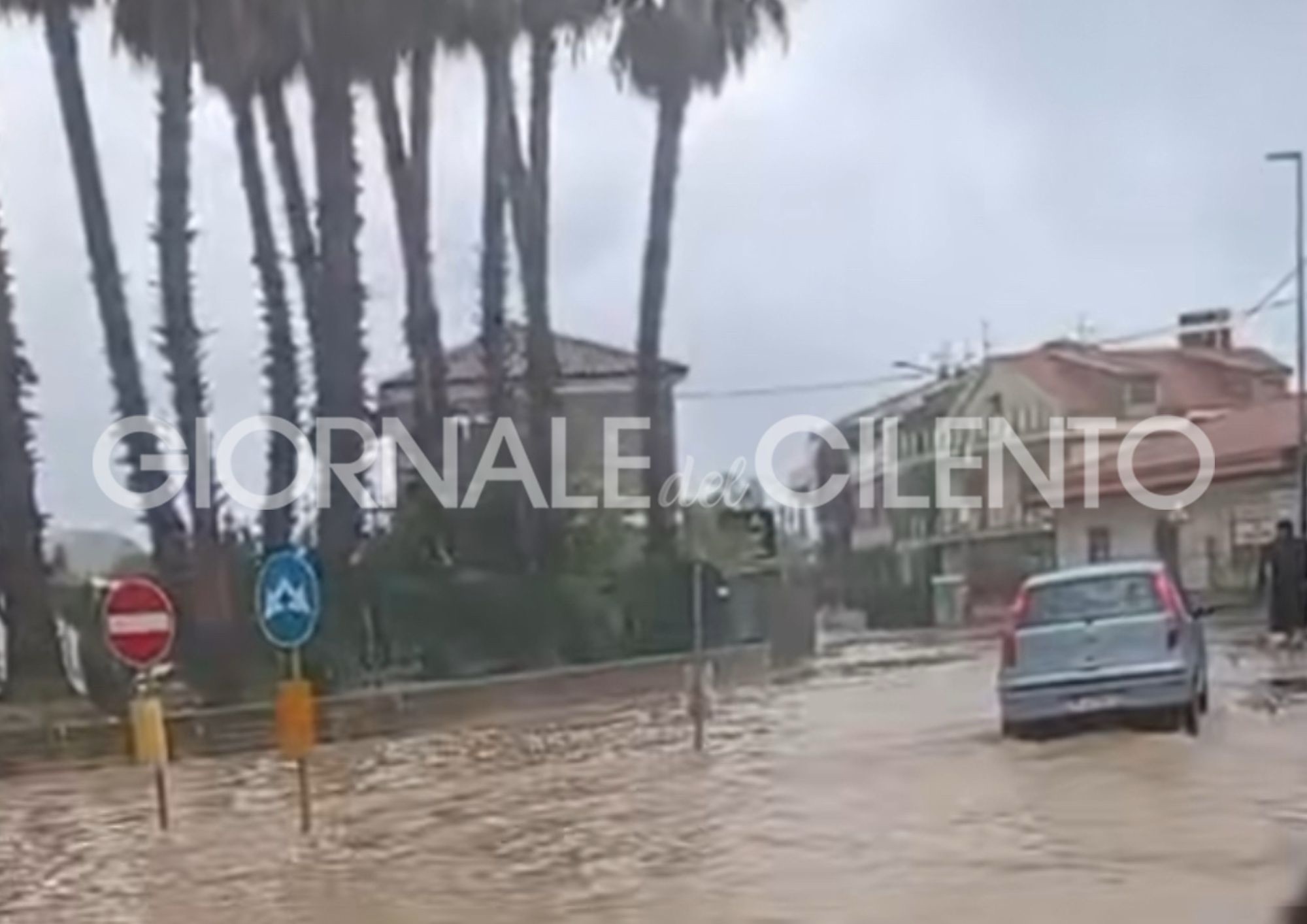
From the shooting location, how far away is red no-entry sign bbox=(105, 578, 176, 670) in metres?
19.3

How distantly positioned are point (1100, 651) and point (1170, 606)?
71cm

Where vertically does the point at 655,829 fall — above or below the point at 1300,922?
below

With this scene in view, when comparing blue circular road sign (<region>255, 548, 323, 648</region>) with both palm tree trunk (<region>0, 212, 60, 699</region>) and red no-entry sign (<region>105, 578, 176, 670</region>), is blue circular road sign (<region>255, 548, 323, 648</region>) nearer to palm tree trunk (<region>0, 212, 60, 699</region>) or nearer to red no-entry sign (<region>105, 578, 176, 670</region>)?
red no-entry sign (<region>105, 578, 176, 670</region>)

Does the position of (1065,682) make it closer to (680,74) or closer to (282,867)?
(282,867)

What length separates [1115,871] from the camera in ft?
44.3

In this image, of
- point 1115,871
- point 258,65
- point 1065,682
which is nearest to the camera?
point 1115,871

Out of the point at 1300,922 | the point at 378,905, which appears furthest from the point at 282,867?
the point at 1300,922

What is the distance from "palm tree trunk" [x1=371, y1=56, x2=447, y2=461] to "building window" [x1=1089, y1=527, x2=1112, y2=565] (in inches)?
558

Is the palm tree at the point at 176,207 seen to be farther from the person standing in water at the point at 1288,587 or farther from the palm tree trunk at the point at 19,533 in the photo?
the person standing in water at the point at 1288,587

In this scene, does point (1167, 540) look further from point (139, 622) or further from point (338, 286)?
point (139, 622)

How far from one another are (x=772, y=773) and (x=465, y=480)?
57.6ft

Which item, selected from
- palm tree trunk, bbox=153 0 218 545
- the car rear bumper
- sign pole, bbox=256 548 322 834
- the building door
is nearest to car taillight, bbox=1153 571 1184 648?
the car rear bumper

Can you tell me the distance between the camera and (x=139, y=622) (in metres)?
19.4

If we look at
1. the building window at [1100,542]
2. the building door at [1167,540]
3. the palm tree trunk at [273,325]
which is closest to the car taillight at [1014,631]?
the palm tree trunk at [273,325]
